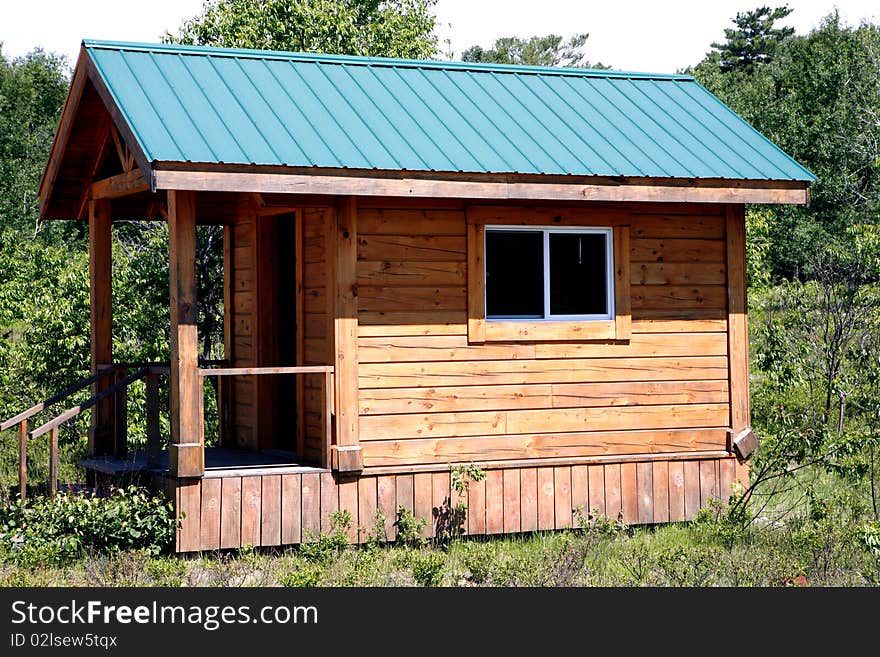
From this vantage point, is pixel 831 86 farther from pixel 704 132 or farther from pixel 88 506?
pixel 88 506

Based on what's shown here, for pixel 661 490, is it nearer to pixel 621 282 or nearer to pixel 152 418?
pixel 621 282

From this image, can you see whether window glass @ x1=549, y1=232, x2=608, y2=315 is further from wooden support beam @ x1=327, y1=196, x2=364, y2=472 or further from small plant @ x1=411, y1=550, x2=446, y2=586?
small plant @ x1=411, y1=550, x2=446, y2=586

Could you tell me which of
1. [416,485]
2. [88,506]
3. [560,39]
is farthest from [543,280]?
[560,39]

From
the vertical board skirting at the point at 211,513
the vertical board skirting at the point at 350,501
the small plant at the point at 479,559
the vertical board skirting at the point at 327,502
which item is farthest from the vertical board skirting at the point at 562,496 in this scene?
the vertical board skirting at the point at 211,513

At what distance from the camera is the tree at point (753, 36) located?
5619 centimetres

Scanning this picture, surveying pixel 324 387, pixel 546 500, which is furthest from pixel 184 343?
pixel 546 500

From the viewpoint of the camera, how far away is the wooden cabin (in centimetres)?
1076

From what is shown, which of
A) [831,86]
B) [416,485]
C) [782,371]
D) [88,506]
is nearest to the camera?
[88,506]

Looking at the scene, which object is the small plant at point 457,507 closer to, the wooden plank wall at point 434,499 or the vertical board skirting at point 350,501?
the wooden plank wall at point 434,499

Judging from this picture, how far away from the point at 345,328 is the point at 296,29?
10.3 meters

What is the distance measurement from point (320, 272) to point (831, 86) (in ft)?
97.1

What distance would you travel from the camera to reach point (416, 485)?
1145 centimetres

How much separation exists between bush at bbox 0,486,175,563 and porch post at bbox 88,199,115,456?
216 centimetres

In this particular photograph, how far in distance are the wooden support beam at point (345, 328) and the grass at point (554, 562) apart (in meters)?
0.77
